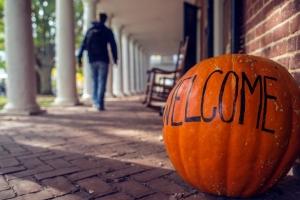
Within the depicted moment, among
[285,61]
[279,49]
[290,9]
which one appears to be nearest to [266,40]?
[279,49]

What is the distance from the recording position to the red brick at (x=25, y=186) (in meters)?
1.88

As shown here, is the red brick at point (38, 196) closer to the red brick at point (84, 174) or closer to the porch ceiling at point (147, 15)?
the red brick at point (84, 174)

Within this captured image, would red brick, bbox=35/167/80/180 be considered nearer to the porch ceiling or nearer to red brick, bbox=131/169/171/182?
red brick, bbox=131/169/171/182

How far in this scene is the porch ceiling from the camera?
1158cm

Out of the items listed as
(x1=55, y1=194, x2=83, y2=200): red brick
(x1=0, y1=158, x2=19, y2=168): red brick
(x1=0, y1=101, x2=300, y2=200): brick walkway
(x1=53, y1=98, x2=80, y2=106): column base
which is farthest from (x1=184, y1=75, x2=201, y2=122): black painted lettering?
(x1=53, y1=98, x2=80, y2=106): column base

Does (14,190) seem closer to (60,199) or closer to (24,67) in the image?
(60,199)

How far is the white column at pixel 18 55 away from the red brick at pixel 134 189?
167 inches

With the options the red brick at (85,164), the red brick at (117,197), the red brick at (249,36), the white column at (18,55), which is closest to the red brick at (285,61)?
the red brick at (249,36)

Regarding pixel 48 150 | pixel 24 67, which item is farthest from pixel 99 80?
pixel 48 150

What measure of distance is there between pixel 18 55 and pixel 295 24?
16.0ft

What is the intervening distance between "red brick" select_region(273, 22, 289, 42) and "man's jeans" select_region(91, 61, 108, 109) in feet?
14.0

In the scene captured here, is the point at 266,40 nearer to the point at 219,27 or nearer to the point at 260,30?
the point at 260,30

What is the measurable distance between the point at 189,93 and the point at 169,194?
0.54m

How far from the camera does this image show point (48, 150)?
2.95 metres
